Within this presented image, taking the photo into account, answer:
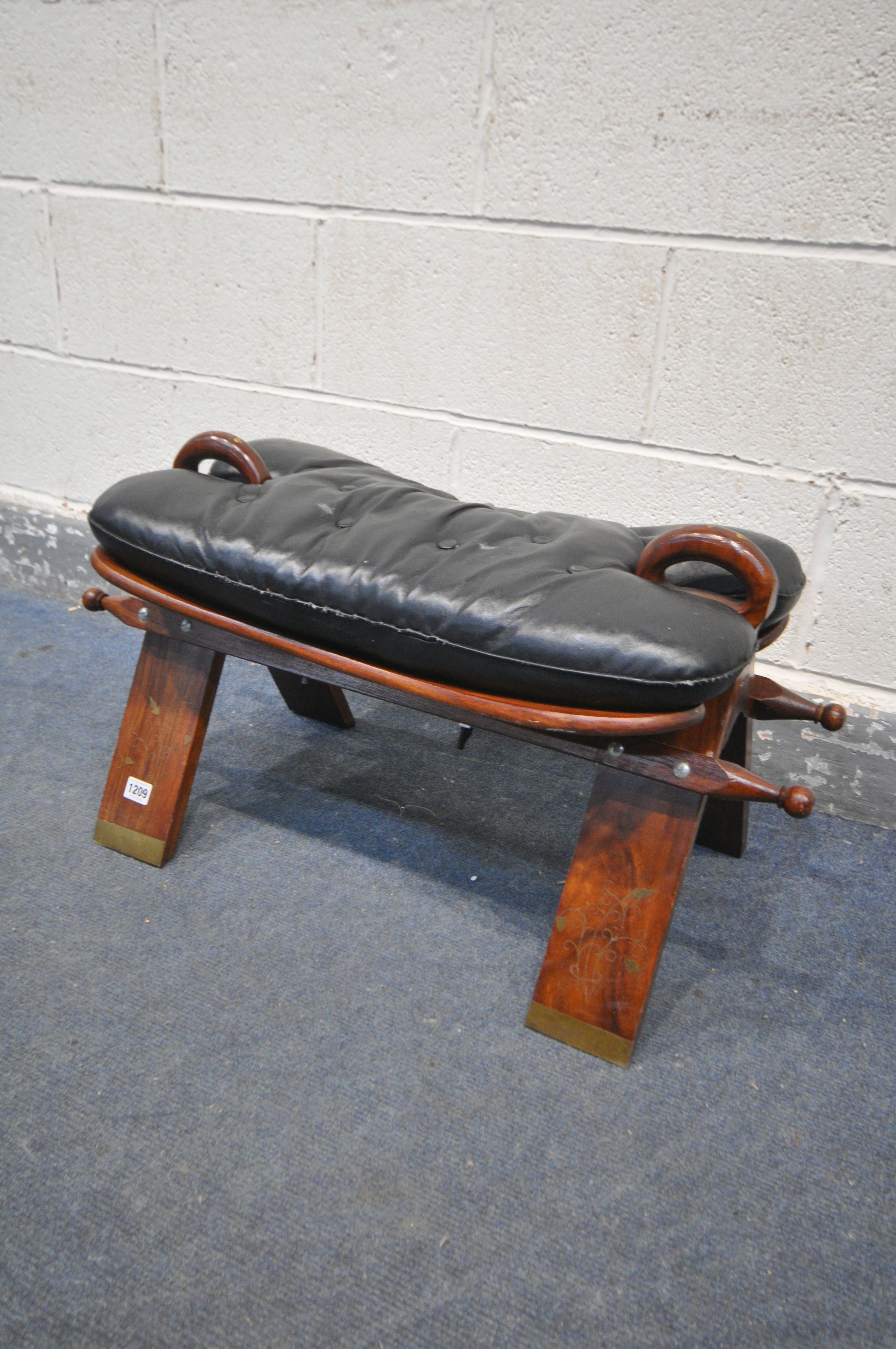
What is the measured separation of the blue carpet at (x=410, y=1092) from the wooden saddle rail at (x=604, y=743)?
86 millimetres

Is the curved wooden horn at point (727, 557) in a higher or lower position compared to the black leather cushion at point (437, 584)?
higher

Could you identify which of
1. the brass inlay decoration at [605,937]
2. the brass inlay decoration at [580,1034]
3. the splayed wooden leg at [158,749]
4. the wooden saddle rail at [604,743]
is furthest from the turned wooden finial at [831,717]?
the splayed wooden leg at [158,749]

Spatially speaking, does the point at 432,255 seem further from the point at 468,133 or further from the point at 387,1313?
the point at 387,1313

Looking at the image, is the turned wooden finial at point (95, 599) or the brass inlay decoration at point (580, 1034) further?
the turned wooden finial at point (95, 599)

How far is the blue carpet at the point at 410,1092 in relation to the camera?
0.73 meters

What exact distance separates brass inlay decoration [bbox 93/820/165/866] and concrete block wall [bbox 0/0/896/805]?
2.67 feet

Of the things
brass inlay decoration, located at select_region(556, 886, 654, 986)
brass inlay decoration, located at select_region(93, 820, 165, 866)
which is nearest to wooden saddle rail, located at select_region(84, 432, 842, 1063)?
brass inlay decoration, located at select_region(556, 886, 654, 986)

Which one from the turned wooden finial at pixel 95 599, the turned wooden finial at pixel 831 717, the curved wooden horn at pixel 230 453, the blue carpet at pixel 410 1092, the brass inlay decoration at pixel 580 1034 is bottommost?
the blue carpet at pixel 410 1092

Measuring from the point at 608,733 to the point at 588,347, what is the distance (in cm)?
82

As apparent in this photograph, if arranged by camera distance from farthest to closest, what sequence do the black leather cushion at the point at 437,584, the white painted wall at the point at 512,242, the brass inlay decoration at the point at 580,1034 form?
the white painted wall at the point at 512,242 → the brass inlay decoration at the point at 580,1034 → the black leather cushion at the point at 437,584

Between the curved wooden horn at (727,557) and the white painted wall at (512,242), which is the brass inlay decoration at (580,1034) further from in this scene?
the white painted wall at (512,242)

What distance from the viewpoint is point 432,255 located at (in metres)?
1.52

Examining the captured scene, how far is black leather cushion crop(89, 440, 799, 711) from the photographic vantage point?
0.85 m

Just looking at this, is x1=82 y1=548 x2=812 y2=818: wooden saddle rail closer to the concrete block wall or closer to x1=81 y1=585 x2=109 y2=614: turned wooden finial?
x1=81 y1=585 x2=109 y2=614: turned wooden finial
